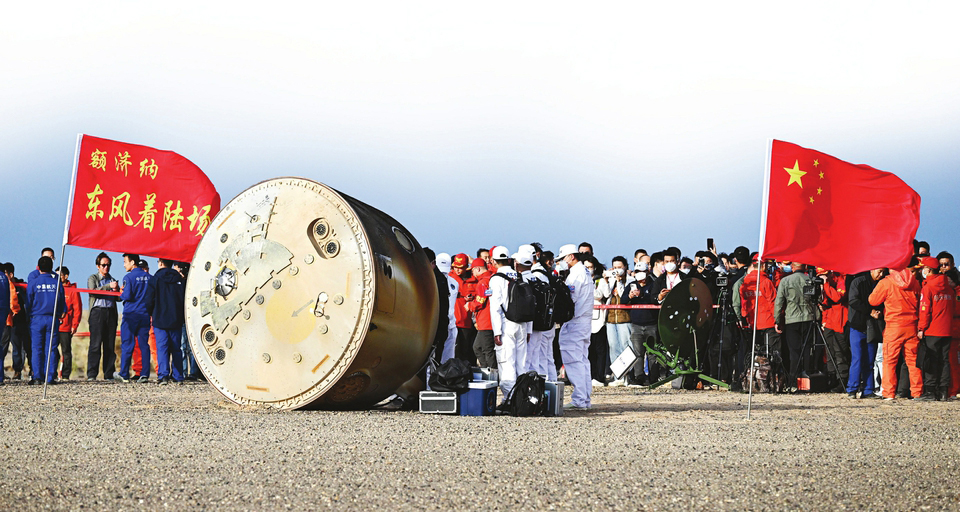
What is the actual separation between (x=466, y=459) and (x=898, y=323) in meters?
9.46

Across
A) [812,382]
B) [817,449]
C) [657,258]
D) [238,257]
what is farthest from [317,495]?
[657,258]

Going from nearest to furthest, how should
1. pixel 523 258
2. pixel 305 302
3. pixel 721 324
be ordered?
pixel 305 302 → pixel 523 258 → pixel 721 324

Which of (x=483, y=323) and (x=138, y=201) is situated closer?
(x=138, y=201)

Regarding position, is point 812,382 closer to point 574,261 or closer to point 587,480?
point 574,261

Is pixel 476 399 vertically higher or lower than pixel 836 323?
lower

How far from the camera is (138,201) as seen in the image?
13.9 metres

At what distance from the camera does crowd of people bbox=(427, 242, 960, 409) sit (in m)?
12.9

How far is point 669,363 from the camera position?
1705cm

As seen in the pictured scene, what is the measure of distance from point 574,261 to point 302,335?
4.29 m

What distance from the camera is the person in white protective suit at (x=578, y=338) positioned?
12789 mm

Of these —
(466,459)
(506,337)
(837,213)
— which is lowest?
(466,459)

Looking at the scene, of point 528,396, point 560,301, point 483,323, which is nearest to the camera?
point 528,396

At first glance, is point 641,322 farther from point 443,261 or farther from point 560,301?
point 560,301

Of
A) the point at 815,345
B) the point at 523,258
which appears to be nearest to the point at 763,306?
the point at 815,345
